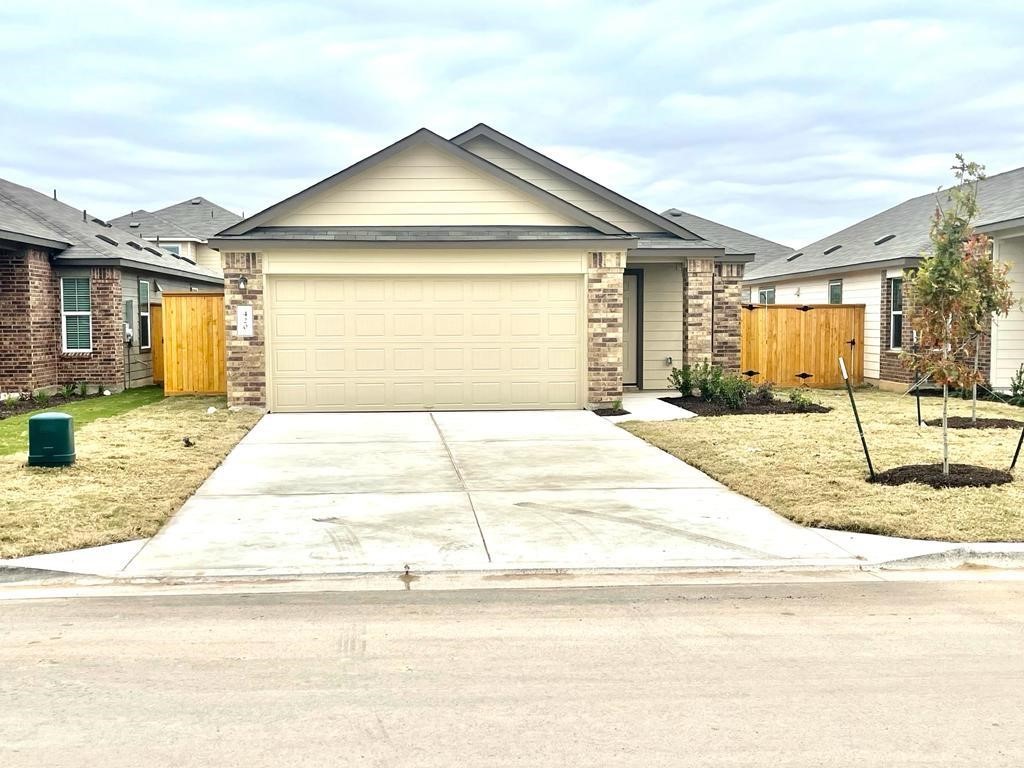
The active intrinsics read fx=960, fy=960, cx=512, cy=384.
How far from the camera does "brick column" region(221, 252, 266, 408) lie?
16.9 meters

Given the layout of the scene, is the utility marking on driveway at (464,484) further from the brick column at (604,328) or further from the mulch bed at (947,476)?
the mulch bed at (947,476)

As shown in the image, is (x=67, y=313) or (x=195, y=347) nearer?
(x=195, y=347)

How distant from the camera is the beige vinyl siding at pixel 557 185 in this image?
65.4 ft

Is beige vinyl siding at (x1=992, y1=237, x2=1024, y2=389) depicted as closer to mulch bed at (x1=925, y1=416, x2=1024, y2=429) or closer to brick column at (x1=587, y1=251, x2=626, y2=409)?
mulch bed at (x1=925, y1=416, x2=1024, y2=429)

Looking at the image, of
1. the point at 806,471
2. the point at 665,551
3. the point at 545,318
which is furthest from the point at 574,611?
the point at 545,318

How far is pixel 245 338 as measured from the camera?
55.6ft

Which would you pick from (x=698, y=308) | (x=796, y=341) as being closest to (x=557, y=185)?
(x=698, y=308)

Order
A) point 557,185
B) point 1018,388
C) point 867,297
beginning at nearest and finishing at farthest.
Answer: point 1018,388 → point 557,185 → point 867,297

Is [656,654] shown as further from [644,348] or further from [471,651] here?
[644,348]

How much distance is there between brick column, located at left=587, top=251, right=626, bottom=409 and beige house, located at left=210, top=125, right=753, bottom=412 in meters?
0.03

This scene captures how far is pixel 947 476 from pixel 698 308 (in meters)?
10.8

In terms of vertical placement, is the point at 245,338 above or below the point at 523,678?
above

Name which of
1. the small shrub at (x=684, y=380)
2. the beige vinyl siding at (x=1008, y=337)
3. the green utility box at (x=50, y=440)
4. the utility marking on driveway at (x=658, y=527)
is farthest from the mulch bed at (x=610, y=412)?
the green utility box at (x=50, y=440)

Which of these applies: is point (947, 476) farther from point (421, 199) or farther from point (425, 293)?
point (421, 199)
